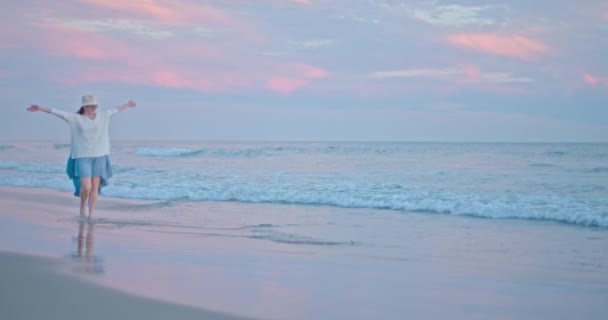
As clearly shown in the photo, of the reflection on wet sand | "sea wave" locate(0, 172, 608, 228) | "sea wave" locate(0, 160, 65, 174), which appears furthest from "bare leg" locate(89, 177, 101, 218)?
"sea wave" locate(0, 160, 65, 174)

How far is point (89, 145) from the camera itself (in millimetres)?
9016

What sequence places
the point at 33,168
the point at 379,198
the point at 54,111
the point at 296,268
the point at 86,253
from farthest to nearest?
the point at 33,168 < the point at 379,198 < the point at 54,111 < the point at 86,253 < the point at 296,268

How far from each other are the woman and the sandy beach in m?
0.60

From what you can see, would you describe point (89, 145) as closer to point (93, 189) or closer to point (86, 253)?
point (93, 189)

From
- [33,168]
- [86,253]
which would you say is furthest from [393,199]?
[33,168]

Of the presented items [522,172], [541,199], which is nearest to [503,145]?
[522,172]

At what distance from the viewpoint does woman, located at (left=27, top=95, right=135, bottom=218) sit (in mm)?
8844

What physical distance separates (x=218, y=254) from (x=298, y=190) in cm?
744

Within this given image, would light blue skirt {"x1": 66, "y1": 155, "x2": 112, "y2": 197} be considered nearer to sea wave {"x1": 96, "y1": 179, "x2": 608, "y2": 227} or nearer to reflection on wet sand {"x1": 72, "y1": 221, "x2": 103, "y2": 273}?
reflection on wet sand {"x1": 72, "y1": 221, "x2": 103, "y2": 273}

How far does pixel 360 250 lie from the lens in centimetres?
703

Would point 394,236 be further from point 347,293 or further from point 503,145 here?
point 503,145

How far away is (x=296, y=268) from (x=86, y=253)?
2256 millimetres

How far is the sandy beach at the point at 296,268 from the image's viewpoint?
176 inches

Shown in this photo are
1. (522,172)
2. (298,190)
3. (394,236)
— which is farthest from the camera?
(522,172)
